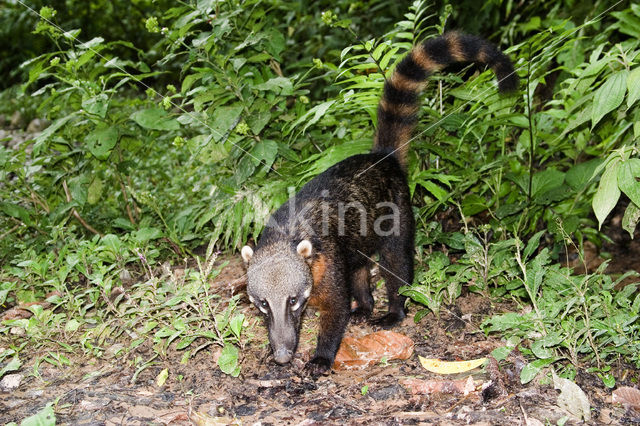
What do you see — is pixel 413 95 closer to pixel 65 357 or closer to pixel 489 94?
pixel 489 94

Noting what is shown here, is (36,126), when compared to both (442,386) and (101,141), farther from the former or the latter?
(442,386)

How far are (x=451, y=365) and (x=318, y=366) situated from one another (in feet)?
2.60

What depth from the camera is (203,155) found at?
182 inches

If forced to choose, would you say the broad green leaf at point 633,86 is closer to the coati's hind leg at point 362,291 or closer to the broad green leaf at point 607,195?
the broad green leaf at point 607,195

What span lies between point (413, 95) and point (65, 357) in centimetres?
296

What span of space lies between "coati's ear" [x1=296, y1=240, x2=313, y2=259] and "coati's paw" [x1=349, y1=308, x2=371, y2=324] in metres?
0.90

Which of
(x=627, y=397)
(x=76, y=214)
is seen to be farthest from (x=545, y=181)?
(x=76, y=214)

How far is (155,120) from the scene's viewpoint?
445 centimetres

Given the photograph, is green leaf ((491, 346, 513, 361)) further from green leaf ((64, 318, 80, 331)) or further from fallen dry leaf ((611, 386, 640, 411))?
green leaf ((64, 318, 80, 331))

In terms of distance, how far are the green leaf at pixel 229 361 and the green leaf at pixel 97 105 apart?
7.17ft

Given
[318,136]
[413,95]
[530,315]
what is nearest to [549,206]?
[413,95]

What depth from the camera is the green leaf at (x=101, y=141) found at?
4.51 metres

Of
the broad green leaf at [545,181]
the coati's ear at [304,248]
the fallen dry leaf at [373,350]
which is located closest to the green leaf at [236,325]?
the coati's ear at [304,248]

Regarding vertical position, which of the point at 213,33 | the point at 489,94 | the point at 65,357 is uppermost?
the point at 213,33
